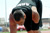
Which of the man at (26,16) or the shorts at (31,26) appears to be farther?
the shorts at (31,26)

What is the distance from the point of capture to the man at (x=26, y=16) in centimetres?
51

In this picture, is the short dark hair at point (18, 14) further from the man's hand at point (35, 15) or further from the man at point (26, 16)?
the man's hand at point (35, 15)

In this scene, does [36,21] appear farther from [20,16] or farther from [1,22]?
[1,22]

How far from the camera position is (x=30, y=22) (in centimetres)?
63

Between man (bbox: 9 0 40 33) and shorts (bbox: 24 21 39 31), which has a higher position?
man (bbox: 9 0 40 33)

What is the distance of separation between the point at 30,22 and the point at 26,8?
104 millimetres

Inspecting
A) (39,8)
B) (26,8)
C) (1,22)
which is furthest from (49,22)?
(26,8)

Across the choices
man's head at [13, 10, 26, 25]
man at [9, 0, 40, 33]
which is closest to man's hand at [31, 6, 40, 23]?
man at [9, 0, 40, 33]

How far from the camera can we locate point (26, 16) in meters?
0.57

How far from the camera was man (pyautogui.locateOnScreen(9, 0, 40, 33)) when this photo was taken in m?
0.51

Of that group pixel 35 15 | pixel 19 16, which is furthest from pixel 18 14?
pixel 35 15

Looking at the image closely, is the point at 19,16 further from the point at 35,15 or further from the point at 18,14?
the point at 35,15

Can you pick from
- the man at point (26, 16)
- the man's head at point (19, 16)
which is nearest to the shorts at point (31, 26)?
the man at point (26, 16)

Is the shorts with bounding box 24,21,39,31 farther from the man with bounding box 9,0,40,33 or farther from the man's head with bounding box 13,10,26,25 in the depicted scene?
the man's head with bounding box 13,10,26,25
